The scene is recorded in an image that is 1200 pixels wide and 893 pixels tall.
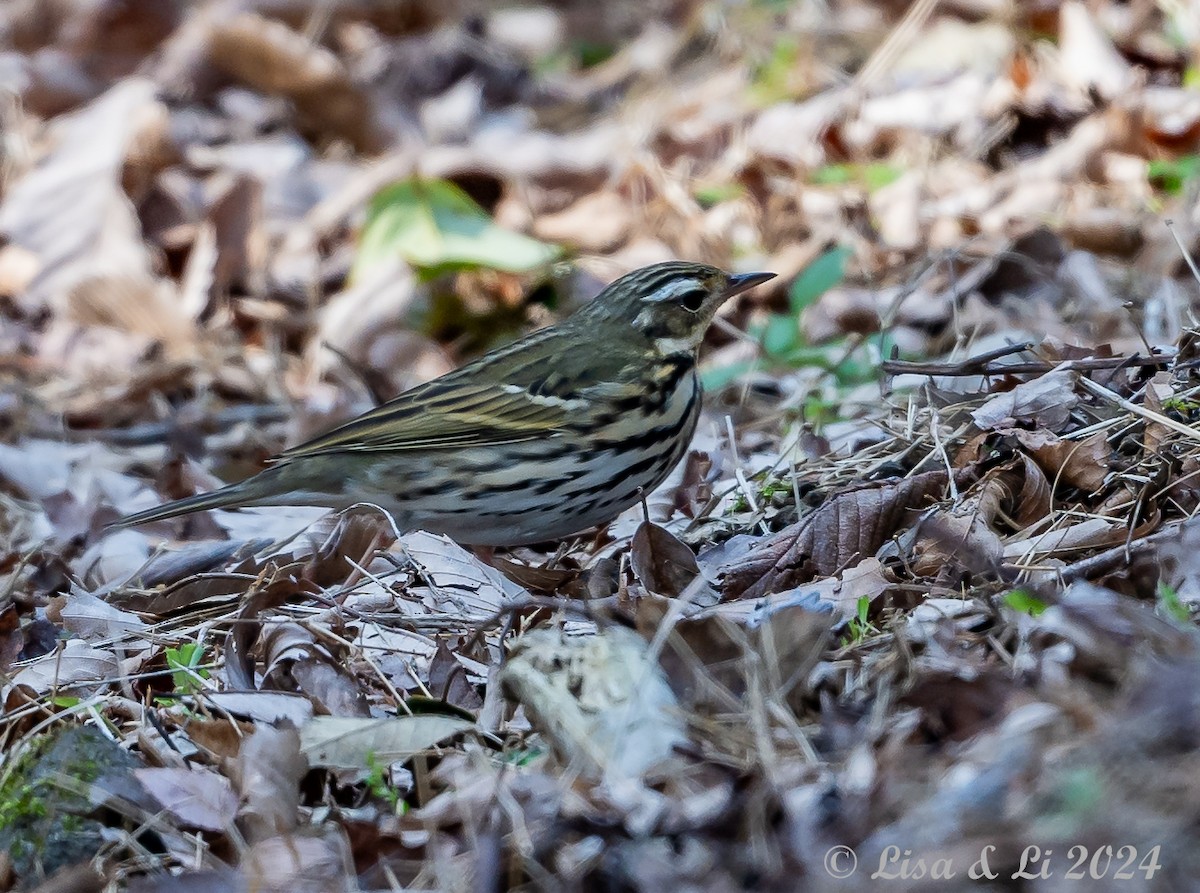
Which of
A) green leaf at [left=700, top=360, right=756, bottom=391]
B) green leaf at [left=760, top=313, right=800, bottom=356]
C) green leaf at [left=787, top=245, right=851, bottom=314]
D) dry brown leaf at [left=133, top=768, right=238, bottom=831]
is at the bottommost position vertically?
green leaf at [left=700, top=360, right=756, bottom=391]

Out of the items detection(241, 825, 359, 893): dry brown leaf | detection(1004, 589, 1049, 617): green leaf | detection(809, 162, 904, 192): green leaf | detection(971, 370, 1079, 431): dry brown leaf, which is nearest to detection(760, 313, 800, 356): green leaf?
detection(809, 162, 904, 192): green leaf

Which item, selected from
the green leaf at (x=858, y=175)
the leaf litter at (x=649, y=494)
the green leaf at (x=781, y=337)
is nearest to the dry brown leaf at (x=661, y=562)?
the leaf litter at (x=649, y=494)

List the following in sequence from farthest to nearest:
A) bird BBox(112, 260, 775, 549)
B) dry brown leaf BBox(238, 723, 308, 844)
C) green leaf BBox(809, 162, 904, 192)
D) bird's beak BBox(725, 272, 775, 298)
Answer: green leaf BBox(809, 162, 904, 192), bird's beak BBox(725, 272, 775, 298), bird BBox(112, 260, 775, 549), dry brown leaf BBox(238, 723, 308, 844)

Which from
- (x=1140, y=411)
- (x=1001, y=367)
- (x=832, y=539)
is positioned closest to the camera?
(x=1140, y=411)

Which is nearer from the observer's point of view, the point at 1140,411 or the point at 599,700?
the point at 599,700

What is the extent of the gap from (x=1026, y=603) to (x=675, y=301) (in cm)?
278

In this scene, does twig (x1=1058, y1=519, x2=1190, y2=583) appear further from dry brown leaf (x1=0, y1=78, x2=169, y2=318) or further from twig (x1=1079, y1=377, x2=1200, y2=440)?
dry brown leaf (x1=0, y1=78, x2=169, y2=318)

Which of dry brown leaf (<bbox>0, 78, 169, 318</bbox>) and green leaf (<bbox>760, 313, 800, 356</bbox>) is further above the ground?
dry brown leaf (<bbox>0, 78, 169, 318</bbox>)

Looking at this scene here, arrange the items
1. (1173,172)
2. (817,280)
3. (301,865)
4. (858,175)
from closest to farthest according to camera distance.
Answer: (301,865) < (817,280) < (1173,172) < (858,175)

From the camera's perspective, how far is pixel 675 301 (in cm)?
607

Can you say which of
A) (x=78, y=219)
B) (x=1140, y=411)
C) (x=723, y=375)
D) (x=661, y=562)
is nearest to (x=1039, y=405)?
(x=1140, y=411)

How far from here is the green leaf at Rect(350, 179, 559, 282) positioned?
8586 mm

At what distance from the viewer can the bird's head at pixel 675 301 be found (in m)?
6.06

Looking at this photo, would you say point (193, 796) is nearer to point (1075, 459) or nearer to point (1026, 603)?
point (1026, 603)
